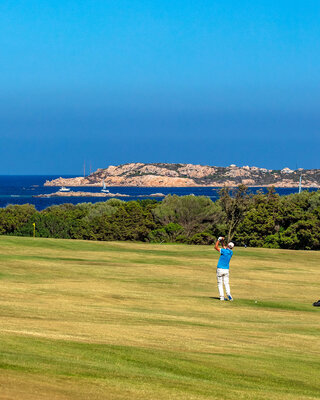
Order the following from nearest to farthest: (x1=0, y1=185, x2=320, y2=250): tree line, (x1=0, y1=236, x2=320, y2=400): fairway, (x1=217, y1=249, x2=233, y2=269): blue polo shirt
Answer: (x1=0, y1=236, x2=320, y2=400): fairway → (x1=217, y1=249, x2=233, y2=269): blue polo shirt → (x1=0, y1=185, x2=320, y2=250): tree line

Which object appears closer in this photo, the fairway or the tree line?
the fairway

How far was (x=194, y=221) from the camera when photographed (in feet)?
275

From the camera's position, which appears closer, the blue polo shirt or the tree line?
the blue polo shirt

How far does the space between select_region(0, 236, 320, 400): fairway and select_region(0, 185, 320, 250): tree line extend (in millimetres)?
43808

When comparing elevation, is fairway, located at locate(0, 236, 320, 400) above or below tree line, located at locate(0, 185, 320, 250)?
below

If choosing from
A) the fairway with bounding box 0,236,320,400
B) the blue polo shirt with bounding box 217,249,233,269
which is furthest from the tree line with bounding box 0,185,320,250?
the blue polo shirt with bounding box 217,249,233,269

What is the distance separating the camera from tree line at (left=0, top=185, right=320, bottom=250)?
78250 millimetres

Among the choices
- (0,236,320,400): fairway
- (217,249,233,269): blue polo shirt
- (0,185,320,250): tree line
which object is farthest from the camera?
(0,185,320,250): tree line

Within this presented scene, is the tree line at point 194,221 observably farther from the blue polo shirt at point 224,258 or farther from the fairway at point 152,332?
the blue polo shirt at point 224,258

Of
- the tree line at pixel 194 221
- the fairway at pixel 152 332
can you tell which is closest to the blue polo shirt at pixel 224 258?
the fairway at pixel 152 332

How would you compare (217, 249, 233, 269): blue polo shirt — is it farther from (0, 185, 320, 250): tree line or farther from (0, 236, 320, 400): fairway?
(0, 185, 320, 250): tree line

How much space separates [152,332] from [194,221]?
6902cm

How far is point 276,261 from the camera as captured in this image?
131ft

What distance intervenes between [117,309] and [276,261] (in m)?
22.3
